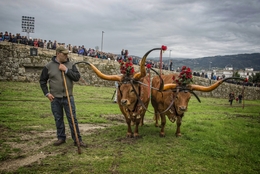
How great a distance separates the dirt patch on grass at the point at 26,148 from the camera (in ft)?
15.1

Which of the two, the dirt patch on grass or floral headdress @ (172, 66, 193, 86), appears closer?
the dirt patch on grass

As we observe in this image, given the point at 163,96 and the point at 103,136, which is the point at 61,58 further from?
the point at 163,96

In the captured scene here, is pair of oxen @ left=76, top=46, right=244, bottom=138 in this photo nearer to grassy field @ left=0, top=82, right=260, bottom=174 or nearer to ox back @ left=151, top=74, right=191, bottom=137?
ox back @ left=151, top=74, right=191, bottom=137

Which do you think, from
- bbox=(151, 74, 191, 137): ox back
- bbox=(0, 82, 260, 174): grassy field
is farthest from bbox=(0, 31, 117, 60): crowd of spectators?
bbox=(151, 74, 191, 137): ox back

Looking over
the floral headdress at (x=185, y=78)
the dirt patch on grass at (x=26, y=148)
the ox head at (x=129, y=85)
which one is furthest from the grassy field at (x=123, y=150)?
the floral headdress at (x=185, y=78)

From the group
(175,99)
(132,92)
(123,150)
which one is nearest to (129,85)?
(132,92)

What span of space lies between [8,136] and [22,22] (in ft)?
96.7

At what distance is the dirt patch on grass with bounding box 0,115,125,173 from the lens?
462 cm

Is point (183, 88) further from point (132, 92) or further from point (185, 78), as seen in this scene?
point (132, 92)

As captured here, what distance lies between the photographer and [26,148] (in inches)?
215

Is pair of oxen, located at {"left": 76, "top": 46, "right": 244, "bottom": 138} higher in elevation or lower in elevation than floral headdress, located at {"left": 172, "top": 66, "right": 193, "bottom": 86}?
lower

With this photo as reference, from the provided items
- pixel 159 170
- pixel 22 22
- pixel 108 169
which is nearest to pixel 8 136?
pixel 108 169

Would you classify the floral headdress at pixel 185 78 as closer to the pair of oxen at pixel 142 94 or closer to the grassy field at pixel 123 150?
the pair of oxen at pixel 142 94

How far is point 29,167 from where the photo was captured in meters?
4.39
